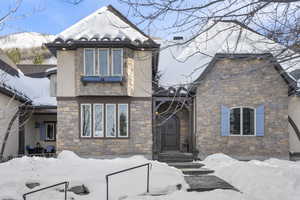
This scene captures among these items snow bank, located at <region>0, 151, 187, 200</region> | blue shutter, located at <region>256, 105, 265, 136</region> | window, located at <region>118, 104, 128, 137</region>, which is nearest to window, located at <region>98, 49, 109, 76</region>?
window, located at <region>118, 104, 128, 137</region>

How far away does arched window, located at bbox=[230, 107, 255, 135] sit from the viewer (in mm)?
11445

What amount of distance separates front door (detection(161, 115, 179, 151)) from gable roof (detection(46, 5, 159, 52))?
13.4 ft

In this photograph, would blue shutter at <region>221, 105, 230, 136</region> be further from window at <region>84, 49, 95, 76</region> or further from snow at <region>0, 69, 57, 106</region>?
snow at <region>0, 69, 57, 106</region>

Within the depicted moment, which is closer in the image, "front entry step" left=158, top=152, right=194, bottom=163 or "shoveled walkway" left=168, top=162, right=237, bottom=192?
"shoveled walkway" left=168, top=162, right=237, bottom=192

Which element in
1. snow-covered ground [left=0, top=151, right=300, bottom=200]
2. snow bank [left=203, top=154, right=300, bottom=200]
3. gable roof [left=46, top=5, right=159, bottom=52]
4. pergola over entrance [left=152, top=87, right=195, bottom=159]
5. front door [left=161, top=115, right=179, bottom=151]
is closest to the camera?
snow bank [left=203, top=154, right=300, bottom=200]

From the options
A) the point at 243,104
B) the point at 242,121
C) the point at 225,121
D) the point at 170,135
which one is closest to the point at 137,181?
the point at 225,121

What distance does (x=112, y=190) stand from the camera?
Result: 20.4 feet

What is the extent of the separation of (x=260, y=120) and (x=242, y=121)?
0.73 metres

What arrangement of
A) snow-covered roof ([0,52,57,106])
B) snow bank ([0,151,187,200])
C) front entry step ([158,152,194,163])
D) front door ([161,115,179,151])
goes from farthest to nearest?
1. snow-covered roof ([0,52,57,106])
2. front door ([161,115,179,151])
3. front entry step ([158,152,194,163])
4. snow bank ([0,151,187,200])

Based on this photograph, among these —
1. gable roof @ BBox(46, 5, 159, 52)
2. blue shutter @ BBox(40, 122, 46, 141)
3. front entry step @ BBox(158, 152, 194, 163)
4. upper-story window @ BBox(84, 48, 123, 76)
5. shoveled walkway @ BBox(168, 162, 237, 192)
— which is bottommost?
front entry step @ BBox(158, 152, 194, 163)

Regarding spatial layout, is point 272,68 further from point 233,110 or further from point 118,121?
point 118,121

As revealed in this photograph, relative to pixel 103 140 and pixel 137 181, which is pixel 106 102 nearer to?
pixel 103 140

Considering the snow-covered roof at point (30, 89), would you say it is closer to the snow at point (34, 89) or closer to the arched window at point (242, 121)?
the snow at point (34, 89)

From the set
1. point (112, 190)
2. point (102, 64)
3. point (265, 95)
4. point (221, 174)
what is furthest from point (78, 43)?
point (265, 95)
